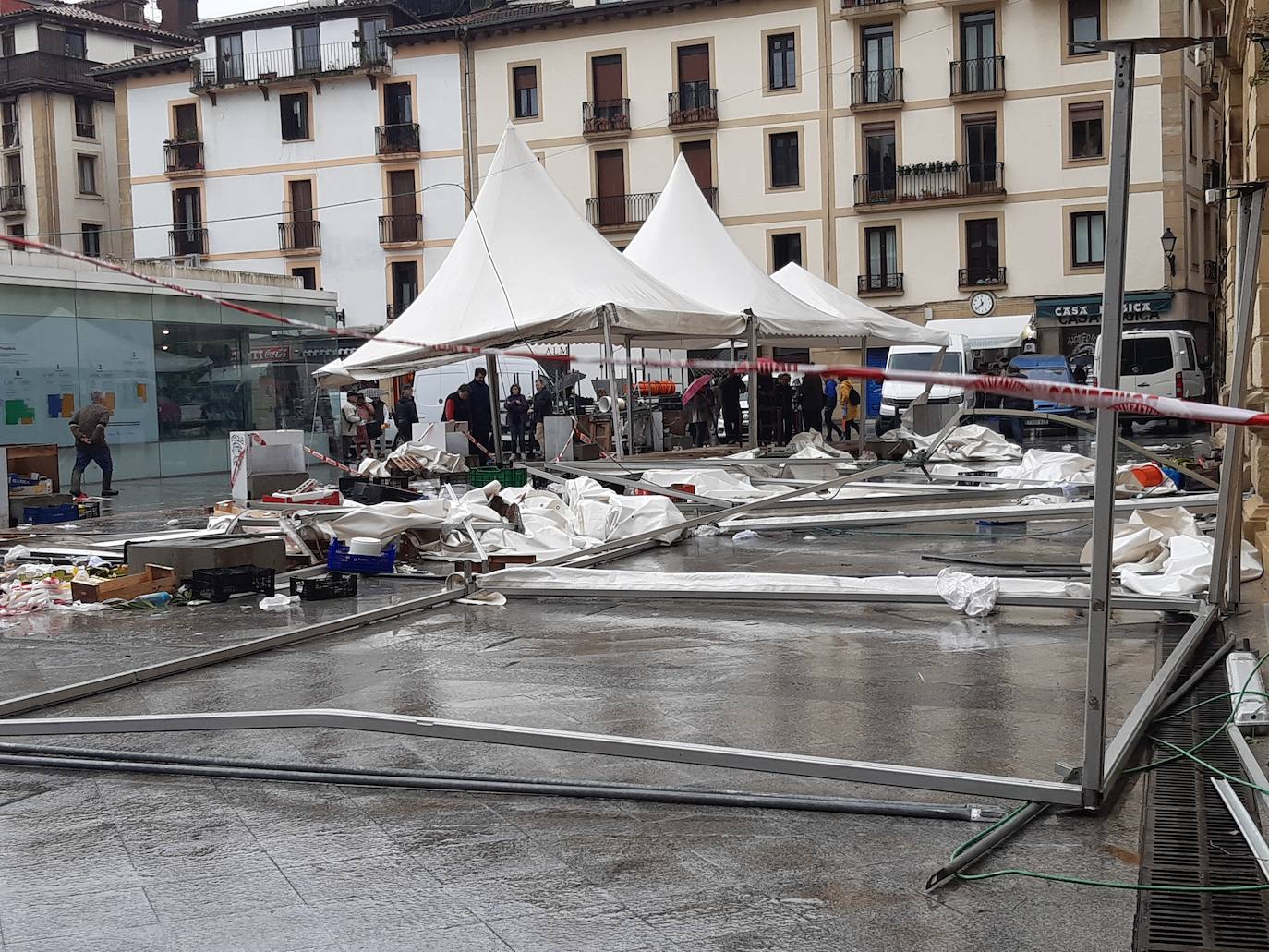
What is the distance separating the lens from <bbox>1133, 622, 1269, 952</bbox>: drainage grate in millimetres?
3129

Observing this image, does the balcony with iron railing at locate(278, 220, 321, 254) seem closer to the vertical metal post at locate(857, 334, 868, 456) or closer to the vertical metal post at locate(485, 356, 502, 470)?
the vertical metal post at locate(857, 334, 868, 456)

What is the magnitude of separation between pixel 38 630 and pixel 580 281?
981 cm

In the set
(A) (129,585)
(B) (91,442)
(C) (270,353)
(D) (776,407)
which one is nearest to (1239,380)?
(A) (129,585)

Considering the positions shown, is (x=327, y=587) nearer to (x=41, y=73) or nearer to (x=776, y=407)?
(x=776, y=407)

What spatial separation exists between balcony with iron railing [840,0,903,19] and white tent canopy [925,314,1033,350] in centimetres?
984

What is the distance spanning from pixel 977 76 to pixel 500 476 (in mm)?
26176

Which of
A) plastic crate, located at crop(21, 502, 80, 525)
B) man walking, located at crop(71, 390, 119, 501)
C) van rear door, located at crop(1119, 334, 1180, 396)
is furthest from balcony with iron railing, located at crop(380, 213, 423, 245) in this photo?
plastic crate, located at crop(21, 502, 80, 525)

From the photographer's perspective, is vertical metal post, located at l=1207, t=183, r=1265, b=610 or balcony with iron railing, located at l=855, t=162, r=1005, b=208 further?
balcony with iron railing, located at l=855, t=162, r=1005, b=208

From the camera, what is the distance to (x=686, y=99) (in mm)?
40812

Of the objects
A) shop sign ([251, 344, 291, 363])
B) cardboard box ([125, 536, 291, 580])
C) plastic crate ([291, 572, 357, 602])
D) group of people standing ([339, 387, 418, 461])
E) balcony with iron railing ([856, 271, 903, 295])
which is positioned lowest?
plastic crate ([291, 572, 357, 602])

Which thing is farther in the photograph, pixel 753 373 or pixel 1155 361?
pixel 1155 361

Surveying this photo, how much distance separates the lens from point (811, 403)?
27.8 m

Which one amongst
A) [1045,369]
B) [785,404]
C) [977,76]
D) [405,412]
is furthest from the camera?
[977,76]

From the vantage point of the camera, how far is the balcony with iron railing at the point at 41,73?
48688 millimetres
